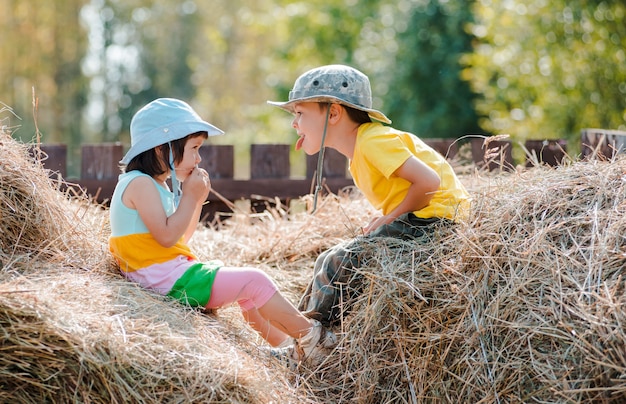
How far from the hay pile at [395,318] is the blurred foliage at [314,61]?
100 centimetres

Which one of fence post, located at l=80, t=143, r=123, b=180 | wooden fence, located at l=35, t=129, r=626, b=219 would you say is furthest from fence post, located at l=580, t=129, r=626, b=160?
fence post, located at l=80, t=143, r=123, b=180

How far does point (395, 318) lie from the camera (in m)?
3.28

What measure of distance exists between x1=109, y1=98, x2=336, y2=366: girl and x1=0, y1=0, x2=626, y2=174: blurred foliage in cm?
66

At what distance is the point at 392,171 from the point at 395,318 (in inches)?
27.4

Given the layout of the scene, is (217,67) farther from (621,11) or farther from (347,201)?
(347,201)

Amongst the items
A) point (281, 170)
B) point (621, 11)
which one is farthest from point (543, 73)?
point (281, 170)

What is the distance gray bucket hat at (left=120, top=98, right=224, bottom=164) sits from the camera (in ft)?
11.8

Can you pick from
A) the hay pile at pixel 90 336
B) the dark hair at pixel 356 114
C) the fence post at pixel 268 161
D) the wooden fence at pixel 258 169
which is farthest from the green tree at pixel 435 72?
the hay pile at pixel 90 336

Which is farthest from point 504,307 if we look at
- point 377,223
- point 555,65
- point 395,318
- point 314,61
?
point 314,61

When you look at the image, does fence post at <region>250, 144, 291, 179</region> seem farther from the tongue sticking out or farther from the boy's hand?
the boy's hand

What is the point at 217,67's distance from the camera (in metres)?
33.2

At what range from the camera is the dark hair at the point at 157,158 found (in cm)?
368

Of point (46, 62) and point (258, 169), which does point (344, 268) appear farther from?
point (46, 62)

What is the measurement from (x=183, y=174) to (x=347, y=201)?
1.67 m
